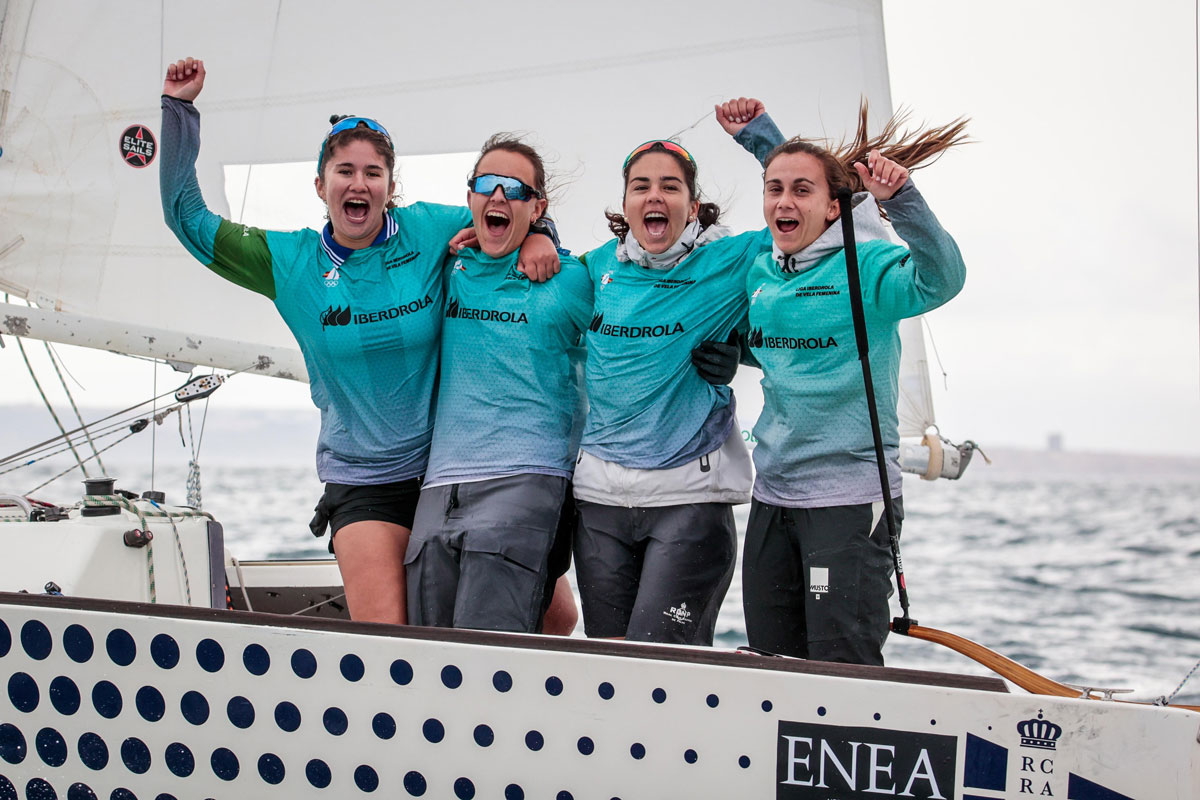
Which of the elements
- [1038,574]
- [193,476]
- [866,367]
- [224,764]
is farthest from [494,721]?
[1038,574]

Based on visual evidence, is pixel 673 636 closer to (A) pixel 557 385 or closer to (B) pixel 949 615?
(A) pixel 557 385

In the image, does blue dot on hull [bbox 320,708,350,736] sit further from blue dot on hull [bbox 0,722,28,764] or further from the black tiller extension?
the black tiller extension

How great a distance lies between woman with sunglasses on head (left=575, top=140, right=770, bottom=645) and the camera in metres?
2.71

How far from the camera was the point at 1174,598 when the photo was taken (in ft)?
47.8

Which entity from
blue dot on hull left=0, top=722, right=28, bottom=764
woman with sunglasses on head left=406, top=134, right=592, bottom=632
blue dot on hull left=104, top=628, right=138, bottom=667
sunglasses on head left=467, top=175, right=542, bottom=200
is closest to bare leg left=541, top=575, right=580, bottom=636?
woman with sunglasses on head left=406, top=134, right=592, bottom=632

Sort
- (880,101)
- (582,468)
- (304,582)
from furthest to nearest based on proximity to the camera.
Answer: (304,582), (880,101), (582,468)

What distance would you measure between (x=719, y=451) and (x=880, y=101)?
65.2 inches

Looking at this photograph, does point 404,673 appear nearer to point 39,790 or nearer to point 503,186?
point 39,790

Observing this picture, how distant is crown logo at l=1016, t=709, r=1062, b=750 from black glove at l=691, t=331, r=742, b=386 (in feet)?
3.63

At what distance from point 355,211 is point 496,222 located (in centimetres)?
35

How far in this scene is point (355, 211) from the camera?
9.34 ft

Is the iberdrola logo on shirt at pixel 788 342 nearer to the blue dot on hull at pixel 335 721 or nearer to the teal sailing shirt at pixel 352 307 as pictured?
the teal sailing shirt at pixel 352 307

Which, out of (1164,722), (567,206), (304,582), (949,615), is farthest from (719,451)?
(949,615)

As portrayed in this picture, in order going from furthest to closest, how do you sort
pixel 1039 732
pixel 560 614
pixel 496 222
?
pixel 560 614
pixel 496 222
pixel 1039 732
